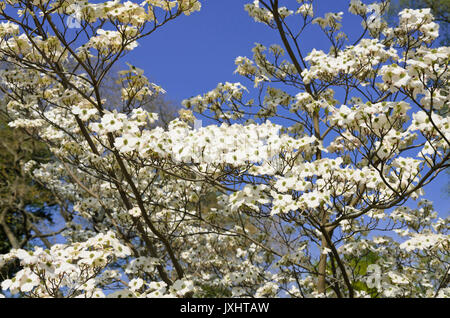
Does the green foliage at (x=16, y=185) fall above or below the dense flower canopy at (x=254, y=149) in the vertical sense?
above

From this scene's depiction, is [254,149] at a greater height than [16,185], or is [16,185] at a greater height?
[16,185]

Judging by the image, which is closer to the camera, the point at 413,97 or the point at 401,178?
the point at 413,97

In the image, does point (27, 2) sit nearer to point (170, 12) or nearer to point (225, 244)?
point (170, 12)

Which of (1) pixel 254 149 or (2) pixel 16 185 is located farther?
(2) pixel 16 185

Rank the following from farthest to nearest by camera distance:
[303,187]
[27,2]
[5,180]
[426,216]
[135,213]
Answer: [5,180] < [426,216] < [135,213] < [27,2] < [303,187]

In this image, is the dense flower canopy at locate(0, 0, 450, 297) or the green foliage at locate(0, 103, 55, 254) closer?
the dense flower canopy at locate(0, 0, 450, 297)

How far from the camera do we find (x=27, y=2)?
3762mm

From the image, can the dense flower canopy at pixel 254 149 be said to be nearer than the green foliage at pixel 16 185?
Yes

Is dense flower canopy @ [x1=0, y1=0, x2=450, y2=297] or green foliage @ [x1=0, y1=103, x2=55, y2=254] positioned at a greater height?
green foliage @ [x1=0, y1=103, x2=55, y2=254]
